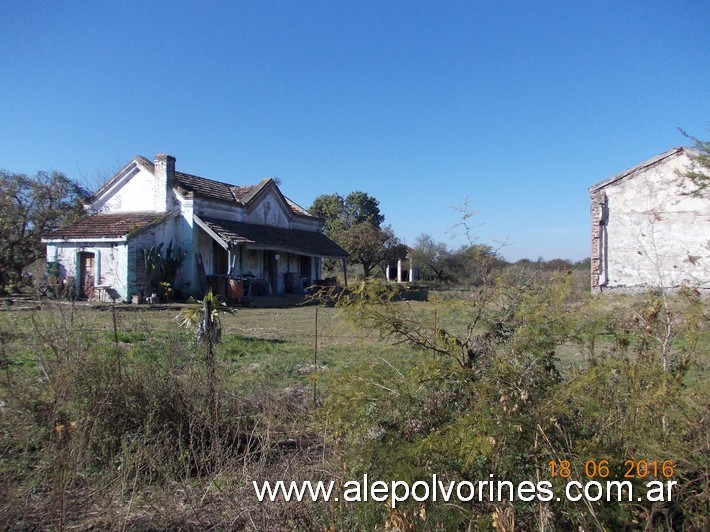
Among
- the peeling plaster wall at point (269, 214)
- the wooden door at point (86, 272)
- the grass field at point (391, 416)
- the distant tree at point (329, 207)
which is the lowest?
the grass field at point (391, 416)

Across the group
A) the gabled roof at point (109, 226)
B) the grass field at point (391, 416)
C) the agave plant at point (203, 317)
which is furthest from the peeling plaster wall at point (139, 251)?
the grass field at point (391, 416)

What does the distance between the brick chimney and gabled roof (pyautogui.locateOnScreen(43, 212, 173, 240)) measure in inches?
18.8

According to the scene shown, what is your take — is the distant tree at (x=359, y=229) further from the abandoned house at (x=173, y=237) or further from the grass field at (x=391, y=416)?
the grass field at (x=391, y=416)

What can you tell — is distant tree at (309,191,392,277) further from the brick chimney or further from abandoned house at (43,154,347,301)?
the brick chimney

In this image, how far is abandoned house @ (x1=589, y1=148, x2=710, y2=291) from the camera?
840 inches

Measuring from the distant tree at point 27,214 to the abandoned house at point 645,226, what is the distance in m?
24.4

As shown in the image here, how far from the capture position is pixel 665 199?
72.2 feet

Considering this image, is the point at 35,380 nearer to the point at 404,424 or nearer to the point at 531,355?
the point at 404,424

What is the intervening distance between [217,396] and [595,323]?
3.05m

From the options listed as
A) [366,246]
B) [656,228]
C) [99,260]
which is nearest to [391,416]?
[99,260]

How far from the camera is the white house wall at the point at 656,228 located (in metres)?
21.3

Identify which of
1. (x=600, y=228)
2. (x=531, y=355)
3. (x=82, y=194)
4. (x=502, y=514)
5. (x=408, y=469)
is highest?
(x=82, y=194)

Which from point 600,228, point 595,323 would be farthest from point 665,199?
point 595,323

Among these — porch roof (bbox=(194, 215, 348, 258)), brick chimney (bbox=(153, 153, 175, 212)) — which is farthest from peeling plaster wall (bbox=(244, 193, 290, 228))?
brick chimney (bbox=(153, 153, 175, 212))
